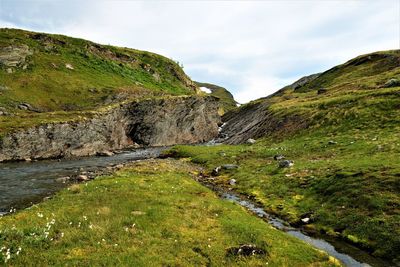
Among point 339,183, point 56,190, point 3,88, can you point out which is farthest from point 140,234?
point 3,88

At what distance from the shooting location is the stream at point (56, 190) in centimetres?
2270

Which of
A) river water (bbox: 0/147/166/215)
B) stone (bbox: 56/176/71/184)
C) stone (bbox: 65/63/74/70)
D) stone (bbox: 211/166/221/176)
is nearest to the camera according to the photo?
river water (bbox: 0/147/166/215)

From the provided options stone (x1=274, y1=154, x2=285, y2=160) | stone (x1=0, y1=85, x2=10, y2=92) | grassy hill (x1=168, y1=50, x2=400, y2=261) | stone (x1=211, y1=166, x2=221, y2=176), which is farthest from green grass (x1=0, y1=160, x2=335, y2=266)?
stone (x1=0, y1=85, x2=10, y2=92)

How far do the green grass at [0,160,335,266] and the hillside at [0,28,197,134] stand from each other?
54348mm

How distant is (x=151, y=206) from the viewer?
86.7ft

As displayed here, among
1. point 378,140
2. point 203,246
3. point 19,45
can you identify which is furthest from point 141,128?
point 203,246

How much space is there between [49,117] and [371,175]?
65.3 meters

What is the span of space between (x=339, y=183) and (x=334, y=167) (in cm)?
555

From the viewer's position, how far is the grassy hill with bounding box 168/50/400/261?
25.8m

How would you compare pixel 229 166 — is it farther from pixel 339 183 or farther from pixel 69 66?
pixel 69 66

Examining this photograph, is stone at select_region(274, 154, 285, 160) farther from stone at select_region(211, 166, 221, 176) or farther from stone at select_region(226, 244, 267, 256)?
stone at select_region(226, 244, 267, 256)

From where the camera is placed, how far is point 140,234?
68.5 ft

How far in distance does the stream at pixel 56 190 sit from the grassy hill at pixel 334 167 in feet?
3.84

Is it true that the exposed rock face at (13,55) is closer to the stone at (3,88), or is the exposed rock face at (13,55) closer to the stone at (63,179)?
the stone at (3,88)
